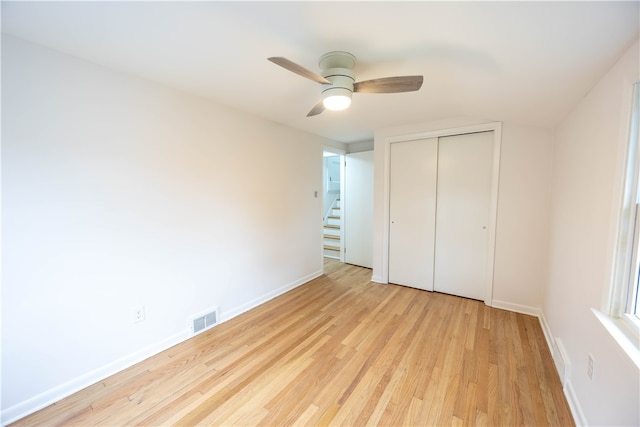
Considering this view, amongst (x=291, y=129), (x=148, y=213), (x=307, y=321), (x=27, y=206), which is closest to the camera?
(x=27, y=206)

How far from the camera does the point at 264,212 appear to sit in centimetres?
297

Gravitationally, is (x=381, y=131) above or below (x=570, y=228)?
above

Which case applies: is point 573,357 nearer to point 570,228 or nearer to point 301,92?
point 570,228

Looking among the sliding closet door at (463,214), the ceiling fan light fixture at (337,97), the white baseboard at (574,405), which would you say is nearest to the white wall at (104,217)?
the ceiling fan light fixture at (337,97)

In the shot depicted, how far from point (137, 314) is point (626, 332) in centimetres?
294

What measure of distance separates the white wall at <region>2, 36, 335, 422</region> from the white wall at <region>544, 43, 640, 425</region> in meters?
2.72

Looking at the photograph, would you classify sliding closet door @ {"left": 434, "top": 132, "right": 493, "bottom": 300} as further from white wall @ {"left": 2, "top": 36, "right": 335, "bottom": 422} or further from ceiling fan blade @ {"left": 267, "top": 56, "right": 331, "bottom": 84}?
white wall @ {"left": 2, "top": 36, "right": 335, "bottom": 422}

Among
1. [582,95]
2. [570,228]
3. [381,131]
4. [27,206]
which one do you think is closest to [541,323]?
[570,228]

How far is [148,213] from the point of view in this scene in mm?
1957

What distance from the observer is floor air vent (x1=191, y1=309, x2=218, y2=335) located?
228 cm

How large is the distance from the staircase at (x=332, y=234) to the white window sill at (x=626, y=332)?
365 centimetres

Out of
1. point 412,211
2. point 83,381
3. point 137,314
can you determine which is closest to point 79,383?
point 83,381

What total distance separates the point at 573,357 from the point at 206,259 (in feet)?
9.45

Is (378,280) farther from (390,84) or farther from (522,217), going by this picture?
(390,84)
